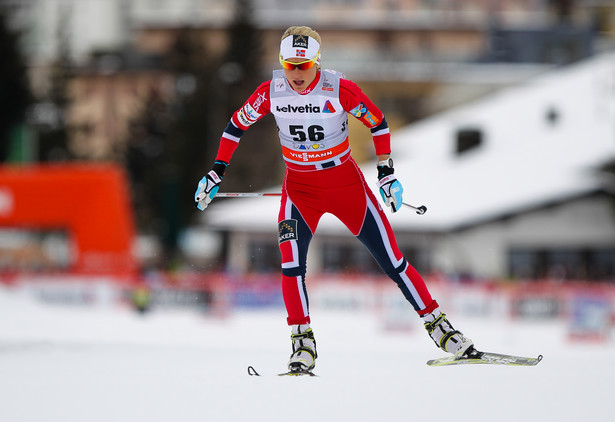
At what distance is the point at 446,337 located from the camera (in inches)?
283

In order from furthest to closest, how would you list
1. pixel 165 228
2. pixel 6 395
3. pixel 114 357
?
pixel 165 228
pixel 114 357
pixel 6 395

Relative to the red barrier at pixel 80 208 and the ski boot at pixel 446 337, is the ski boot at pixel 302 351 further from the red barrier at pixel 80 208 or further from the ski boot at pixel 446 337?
the red barrier at pixel 80 208

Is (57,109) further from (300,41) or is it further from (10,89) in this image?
(300,41)

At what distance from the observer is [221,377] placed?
22.0ft

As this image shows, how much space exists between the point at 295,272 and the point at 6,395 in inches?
90.4

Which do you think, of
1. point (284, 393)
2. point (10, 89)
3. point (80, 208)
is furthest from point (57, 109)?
point (284, 393)

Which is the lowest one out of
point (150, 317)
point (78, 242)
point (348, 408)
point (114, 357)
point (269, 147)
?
point (348, 408)

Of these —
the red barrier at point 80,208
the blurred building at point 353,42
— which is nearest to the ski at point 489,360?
the red barrier at point 80,208

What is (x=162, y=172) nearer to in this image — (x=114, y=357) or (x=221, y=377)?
(x=114, y=357)

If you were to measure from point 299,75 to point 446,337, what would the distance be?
2314 mm

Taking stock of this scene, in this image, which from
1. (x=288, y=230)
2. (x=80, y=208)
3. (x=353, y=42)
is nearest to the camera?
(x=288, y=230)

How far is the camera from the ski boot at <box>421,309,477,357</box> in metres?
7.14

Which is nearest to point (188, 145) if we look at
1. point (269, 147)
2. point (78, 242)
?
point (269, 147)

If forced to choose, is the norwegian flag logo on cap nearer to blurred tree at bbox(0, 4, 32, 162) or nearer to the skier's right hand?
the skier's right hand
